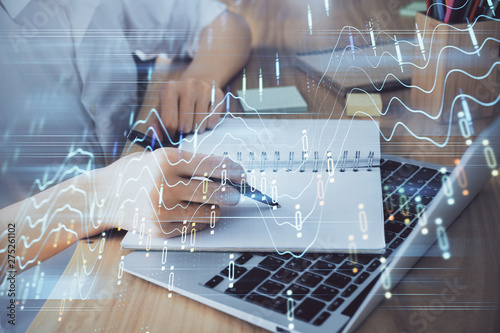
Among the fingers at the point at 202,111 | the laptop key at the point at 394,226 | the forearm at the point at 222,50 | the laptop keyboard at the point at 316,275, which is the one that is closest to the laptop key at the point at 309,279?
the laptop keyboard at the point at 316,275

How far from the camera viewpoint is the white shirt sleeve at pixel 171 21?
31.4 inches

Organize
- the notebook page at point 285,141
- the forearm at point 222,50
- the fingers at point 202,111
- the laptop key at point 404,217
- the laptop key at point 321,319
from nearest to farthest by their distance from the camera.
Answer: the laptop key at point 321,319 → the laptop key at point 404,217 → the notebook page at point 285,141 → the fingers at point 202,111 → the forearm at point 222,50

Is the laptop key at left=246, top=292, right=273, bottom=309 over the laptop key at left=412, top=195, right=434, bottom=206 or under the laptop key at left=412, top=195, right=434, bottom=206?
under

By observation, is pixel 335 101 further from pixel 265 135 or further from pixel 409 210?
pixel 409 210

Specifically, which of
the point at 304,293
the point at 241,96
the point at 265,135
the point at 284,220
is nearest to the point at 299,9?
the point at 241,96

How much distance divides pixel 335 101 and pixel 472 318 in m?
0.38

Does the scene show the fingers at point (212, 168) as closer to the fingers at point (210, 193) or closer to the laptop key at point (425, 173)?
the fingers at point (210, 193)

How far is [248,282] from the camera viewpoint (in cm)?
41

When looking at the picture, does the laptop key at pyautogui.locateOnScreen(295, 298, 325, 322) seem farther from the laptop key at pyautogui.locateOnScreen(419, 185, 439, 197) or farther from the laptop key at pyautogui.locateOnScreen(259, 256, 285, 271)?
the laptop key at pyautogui.locateOnScreen(419, 185, 439, 197)

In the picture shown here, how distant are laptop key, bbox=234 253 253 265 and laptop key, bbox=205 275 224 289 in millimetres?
27

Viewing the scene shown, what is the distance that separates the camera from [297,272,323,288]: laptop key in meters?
0.41

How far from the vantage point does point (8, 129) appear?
63 centimetres

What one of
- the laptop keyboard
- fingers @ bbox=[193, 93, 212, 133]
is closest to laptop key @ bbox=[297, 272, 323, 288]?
the laptop keyboard

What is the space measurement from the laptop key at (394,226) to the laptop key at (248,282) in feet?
0.48
